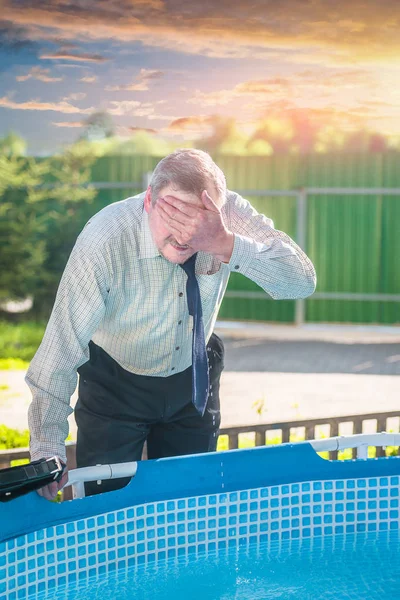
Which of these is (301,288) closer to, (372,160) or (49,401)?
(49,401)

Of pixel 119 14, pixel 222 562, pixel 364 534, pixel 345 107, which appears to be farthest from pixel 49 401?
pixel 345 107

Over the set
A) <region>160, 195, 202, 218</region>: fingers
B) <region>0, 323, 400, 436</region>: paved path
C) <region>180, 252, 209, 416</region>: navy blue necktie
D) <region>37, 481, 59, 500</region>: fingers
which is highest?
<region>160, 195, 202, 218</region>: fingers

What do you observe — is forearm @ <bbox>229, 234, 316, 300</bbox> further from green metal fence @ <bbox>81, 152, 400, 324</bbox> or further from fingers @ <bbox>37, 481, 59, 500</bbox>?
green metal fence @ <bbox>81, 152, 400, 324</bbox>

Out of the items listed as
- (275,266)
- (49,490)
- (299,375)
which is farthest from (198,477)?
(299,375)

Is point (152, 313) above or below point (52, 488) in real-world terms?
above

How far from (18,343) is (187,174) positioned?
5.75 m

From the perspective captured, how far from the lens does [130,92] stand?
5.70m

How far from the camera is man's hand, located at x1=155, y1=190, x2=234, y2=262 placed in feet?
5.58

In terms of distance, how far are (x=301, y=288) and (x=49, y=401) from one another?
0.65m

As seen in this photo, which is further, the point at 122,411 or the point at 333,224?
the point at 333,224

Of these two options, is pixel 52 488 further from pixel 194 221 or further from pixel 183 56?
pixel 183 56

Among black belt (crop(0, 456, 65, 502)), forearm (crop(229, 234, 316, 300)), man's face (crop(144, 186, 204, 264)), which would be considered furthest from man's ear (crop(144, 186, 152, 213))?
black belt (crop(0, 456, 65, 502))

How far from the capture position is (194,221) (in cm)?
169

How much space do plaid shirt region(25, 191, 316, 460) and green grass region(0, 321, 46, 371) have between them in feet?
14.7
